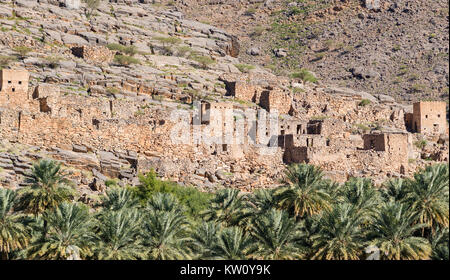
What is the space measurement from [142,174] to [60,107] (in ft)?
25.2

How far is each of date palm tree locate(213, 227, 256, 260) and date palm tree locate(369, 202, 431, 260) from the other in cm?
483

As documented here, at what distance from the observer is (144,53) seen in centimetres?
7162

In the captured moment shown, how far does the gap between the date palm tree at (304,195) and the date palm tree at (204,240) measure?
4.27m

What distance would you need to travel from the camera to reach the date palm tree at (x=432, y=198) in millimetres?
30000

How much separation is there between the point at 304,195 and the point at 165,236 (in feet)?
23.6

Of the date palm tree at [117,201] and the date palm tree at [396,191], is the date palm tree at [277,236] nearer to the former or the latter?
the date palm tree at [396,191]

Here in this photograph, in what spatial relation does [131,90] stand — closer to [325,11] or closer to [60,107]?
[60,107]

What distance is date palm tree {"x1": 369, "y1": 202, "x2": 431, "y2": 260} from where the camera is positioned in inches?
1107

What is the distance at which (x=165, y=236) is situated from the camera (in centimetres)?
2897

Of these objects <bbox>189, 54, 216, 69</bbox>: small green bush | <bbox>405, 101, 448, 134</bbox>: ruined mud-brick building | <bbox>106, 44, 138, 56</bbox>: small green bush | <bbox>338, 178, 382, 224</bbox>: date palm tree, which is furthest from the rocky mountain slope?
<bbox>338, 178, 382, 224</bbox>: date palm tree

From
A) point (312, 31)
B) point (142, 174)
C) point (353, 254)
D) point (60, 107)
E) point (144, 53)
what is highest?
point (312, 31)

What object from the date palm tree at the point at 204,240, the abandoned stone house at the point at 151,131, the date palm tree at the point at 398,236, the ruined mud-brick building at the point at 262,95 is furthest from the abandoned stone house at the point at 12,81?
the date palm tree at the point at 398,236

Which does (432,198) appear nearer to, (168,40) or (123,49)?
(123,49)
